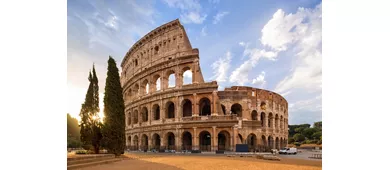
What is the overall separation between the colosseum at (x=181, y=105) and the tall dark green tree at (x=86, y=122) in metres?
6.59

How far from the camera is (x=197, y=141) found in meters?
16.9

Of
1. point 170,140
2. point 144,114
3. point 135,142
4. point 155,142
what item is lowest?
point 135,142

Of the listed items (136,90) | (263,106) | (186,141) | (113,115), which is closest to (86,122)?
(113,115)

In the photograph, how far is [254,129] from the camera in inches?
737

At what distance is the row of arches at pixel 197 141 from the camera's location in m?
17.0

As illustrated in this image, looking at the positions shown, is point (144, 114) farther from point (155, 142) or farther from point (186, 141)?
point (186, 141)

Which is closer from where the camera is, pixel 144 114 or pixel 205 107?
pixel 205 107

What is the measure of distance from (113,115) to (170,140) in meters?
9.55

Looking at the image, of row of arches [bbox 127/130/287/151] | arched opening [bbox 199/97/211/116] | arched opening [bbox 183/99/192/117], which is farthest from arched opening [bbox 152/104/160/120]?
arched opening [bbox 199/97/211/116]
